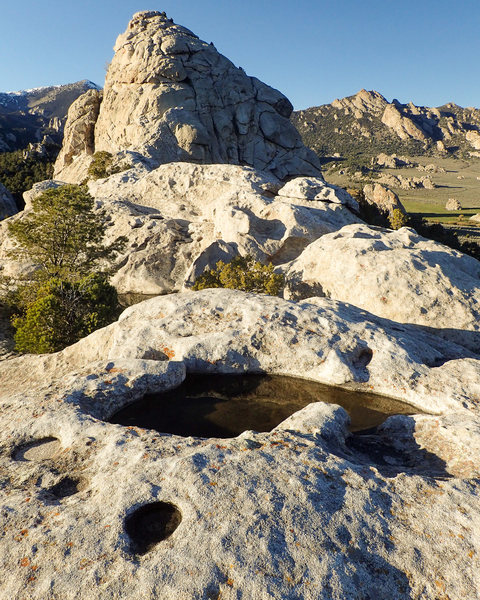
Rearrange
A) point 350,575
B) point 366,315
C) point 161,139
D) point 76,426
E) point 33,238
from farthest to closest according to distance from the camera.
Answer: point 161,139
point 33,238
point 366,315
point 76,426
point 350,575

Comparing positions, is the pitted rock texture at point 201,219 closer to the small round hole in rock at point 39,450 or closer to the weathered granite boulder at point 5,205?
the small round hole in rock at point 39,450

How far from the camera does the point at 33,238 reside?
29.2 meters

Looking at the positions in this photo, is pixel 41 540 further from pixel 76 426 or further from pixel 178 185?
pixel 178 185

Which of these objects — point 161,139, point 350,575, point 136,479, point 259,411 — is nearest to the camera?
point 350,575

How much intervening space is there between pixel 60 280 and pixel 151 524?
781 inches

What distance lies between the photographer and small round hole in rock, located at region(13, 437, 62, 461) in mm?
9734

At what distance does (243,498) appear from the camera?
744 centimetres

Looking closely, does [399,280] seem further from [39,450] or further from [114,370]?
[39,450]

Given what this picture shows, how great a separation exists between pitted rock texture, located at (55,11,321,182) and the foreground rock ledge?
7314 centimetres

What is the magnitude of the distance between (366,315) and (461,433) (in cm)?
854

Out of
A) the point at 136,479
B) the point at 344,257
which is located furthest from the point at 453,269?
the point at 136,479

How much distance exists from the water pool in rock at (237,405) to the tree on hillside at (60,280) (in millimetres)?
11120

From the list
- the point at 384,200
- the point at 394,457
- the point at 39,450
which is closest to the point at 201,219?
the point at 39,450

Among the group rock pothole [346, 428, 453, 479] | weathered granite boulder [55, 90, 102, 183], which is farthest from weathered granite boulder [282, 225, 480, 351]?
weathered granite boulder [55, 90, 102, 183]
